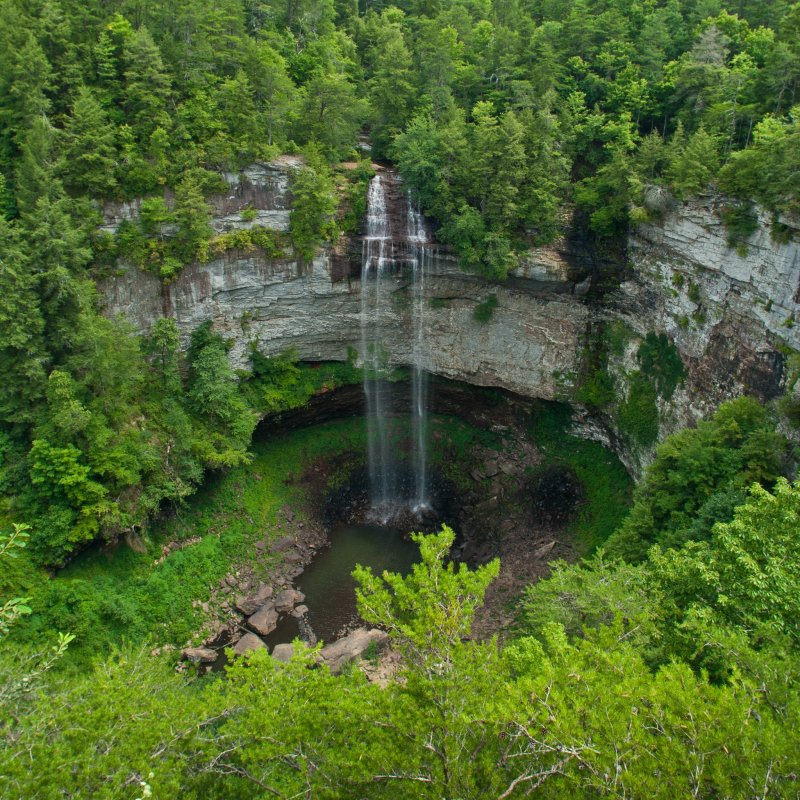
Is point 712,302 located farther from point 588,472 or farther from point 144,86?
point 144,86

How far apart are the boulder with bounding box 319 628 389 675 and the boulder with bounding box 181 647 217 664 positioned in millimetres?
3957

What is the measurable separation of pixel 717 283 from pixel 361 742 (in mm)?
19556

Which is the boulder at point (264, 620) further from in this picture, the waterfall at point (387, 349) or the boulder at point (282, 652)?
the waterfall at point (387, 349)

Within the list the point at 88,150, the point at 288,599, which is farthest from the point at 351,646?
the point at 88,150

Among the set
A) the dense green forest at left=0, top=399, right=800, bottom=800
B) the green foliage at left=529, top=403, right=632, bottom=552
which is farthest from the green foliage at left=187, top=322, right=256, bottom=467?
the green foliage at left=529, top=403, right=632, bottom=552

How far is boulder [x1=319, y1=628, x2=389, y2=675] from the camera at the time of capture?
816 inches

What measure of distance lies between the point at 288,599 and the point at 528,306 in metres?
16.6

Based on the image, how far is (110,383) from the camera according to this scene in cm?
2111

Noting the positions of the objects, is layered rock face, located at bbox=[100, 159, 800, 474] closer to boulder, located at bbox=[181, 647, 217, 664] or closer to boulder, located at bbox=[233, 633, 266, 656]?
boulder, located at bbox=[233, 633, 266, 656]

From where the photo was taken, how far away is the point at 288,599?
23.6m

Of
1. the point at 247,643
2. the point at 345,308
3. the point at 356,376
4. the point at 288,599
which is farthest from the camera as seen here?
the point at 356,376

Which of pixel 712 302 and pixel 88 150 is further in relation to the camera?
pixel 88 150

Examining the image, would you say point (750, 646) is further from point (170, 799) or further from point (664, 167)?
point (664, 167)

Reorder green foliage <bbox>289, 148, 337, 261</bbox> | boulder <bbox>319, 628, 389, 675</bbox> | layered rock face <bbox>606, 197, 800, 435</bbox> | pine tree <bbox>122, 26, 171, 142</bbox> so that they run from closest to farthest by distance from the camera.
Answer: layered rock face <bbox>606, 197, 800, 435</bbox>
boulder <bbox>319, 628, 389, 675</bbox>
pine tree <bbox>122, 26, 171, 142</bbox>
green foliage <bbox>289, 148, 337, 261</bbox>
